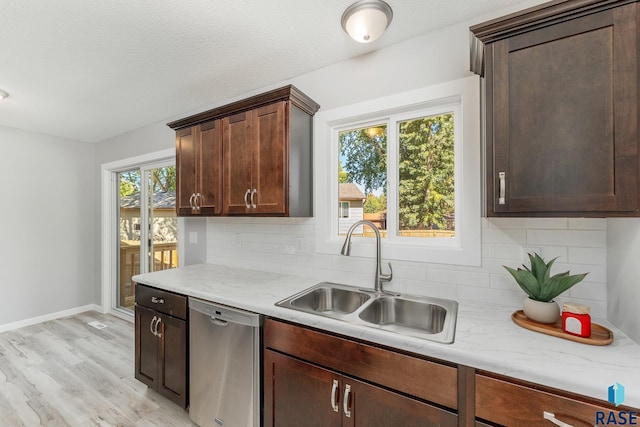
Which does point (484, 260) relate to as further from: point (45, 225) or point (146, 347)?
point (45, 225)

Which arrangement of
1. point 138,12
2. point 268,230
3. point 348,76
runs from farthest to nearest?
point 268,230 → point 348,76 → point 138,12

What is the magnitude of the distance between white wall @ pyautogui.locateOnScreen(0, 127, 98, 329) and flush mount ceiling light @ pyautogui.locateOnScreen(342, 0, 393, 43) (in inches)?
166

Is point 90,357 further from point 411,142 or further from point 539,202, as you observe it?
point 539,202

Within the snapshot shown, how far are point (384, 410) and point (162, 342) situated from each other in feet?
5.26

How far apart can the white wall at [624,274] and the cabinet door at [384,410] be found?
0.79 meters

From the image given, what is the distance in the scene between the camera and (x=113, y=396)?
2.12 metres

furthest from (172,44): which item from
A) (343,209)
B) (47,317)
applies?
(47,317)

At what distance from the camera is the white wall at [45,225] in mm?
3314

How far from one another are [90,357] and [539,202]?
3774 mm

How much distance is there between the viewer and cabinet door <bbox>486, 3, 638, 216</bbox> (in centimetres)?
98

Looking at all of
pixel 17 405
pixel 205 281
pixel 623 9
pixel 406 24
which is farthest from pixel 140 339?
pixel 623 9

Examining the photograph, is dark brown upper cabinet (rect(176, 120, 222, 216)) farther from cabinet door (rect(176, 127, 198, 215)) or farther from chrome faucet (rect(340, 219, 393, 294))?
chrome faucet (rect(340, 219, 393, 294))

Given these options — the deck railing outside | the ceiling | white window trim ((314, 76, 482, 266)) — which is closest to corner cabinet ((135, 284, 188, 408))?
white window trim ((314, 76, 482, 266))

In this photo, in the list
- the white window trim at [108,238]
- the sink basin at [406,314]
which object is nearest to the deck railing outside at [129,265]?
the white window trim at [108,238]
